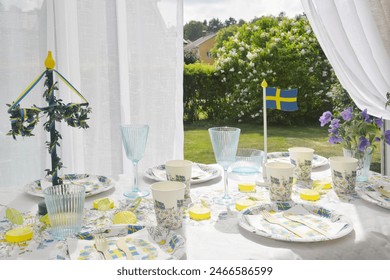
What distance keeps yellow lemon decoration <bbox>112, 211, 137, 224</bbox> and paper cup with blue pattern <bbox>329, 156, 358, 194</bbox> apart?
552mm

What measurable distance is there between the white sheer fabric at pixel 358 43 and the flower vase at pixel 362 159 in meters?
0.55

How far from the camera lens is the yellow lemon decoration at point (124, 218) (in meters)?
1.00

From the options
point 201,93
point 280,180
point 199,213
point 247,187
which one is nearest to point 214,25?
point 201,93

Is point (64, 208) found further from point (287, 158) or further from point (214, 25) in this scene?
point (214, 25)

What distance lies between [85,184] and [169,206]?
1.54ft

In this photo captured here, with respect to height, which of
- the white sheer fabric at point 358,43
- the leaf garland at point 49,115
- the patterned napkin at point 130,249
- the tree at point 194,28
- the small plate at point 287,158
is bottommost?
the patterned napkin at point 130,249

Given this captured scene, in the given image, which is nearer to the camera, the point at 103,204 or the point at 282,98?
the point at 103,204

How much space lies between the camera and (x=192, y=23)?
7883 millimetres

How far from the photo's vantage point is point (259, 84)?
5.14 m

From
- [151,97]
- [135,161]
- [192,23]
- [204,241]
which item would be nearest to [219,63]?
[192,23]

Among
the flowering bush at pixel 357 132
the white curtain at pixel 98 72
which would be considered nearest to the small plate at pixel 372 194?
the flowering bush at pixel 357 132

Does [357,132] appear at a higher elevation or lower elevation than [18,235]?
higher

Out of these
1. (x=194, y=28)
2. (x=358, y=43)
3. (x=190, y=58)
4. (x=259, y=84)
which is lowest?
(x=259, y=84)

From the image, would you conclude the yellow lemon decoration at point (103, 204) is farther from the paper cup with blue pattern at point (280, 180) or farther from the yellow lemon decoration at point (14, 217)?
the paper cup with blue pattern at point (280, 180)
